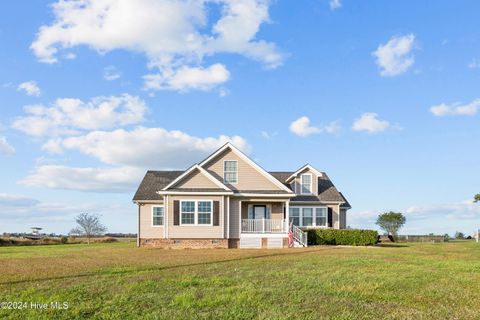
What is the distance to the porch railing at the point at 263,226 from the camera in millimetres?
31906

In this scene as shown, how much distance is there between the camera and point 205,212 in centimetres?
3053

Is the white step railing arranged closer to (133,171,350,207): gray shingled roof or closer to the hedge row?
the hedge row

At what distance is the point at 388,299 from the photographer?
10508mm

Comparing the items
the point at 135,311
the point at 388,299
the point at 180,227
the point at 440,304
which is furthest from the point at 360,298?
the point at 180,227

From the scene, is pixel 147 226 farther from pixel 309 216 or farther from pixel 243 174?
pixel 309 216

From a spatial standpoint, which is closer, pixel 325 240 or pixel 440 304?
pixel 440 304

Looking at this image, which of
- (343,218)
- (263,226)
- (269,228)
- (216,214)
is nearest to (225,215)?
(216,214)

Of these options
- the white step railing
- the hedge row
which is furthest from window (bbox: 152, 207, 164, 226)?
the hedge row

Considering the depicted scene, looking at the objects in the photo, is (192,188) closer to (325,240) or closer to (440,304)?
(325,240)

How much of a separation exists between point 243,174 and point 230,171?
0.83 meters

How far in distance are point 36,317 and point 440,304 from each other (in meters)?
7.58

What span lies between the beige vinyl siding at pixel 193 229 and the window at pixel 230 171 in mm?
1835

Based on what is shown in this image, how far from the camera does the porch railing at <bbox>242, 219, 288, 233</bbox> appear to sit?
3191cm

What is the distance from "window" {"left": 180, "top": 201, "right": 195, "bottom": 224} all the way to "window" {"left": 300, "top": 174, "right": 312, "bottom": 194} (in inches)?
385
